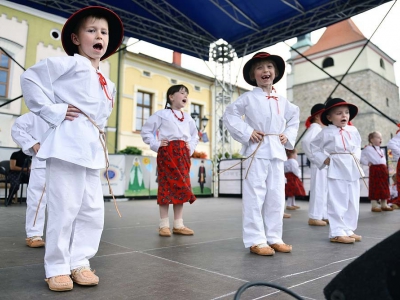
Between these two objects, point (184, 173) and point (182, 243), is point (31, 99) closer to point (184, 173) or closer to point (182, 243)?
point (182, 243)

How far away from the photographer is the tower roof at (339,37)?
2750 centimetres

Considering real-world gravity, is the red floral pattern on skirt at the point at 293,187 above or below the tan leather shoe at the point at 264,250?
above

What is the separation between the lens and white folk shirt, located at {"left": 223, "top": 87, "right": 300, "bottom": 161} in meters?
2.70

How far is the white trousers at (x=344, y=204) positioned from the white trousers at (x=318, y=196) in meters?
1.28

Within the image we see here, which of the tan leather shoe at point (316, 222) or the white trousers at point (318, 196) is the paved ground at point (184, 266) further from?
the white trousers at point (318, 196)

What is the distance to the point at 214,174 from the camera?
11461 millimetres

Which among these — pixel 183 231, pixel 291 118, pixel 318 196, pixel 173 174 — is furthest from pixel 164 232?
pixel 318 196

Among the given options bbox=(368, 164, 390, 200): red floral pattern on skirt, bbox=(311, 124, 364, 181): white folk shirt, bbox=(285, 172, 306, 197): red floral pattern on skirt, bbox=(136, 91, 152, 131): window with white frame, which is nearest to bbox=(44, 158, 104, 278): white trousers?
bbox=(311, 124, 364, 181): white folk shirt

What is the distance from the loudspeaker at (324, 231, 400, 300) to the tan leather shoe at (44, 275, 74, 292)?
1.35m

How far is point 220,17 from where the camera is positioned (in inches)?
283

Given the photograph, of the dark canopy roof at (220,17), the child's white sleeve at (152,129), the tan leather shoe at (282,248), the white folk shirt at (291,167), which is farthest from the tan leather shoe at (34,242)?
the white folk shirt at (291,167)

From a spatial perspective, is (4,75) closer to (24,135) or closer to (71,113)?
(24,135)

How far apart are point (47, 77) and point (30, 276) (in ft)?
3.67

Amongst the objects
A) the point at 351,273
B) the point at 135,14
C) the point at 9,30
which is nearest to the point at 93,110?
the point at 351,273
